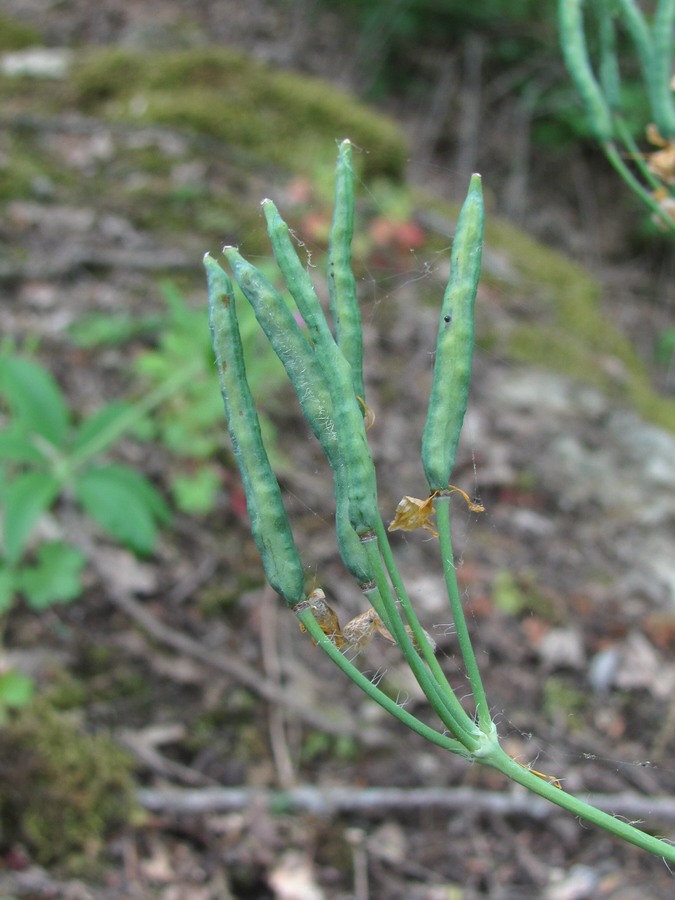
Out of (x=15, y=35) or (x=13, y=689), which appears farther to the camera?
(x=15, y=35)

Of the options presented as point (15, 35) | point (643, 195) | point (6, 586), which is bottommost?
point (6, 586)

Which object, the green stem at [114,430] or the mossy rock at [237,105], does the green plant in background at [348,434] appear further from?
the mossy rock at [237,105]

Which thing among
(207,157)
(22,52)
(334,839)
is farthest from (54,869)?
(22,52)

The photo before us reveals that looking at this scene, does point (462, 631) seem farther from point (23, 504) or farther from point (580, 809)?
point (23, 504)

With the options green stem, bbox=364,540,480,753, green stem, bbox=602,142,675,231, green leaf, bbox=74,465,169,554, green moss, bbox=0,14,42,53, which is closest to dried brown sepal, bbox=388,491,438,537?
green stem, bbox=364,540,480,753

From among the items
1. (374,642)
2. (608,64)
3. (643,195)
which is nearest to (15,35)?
(374,642)

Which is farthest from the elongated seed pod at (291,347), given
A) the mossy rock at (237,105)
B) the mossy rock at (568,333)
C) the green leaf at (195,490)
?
the mossy rock at (237,105)

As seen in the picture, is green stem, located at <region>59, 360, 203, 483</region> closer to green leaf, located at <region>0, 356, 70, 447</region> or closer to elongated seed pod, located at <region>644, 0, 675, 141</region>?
green leaf, located at <region>0, 356, 70, 447</region>
